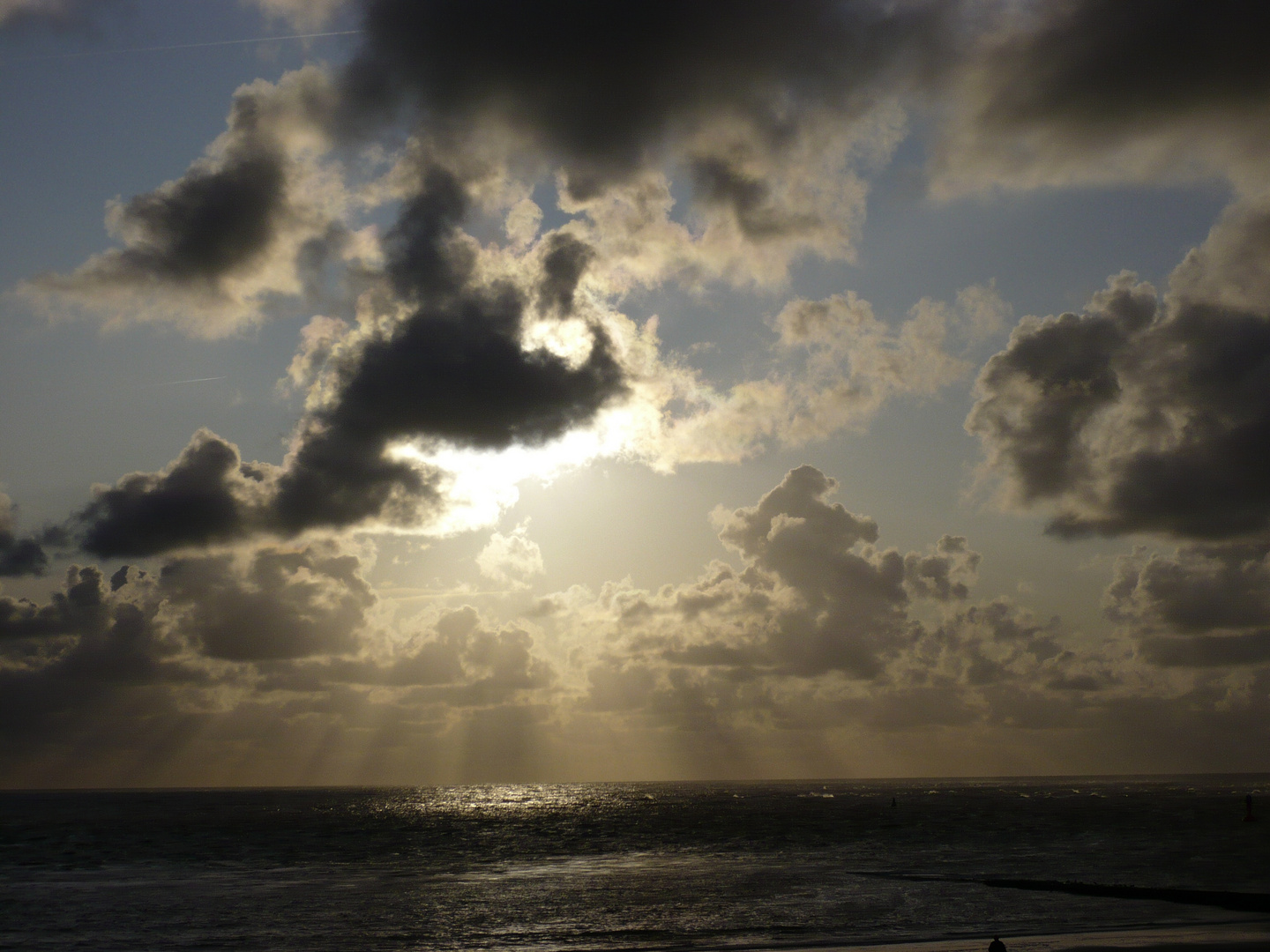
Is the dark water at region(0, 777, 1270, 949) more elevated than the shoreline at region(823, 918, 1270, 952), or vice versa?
the shoreline at region(823, 918, 1270, 952)

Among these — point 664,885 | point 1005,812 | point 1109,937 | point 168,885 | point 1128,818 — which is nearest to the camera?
point 1109,937

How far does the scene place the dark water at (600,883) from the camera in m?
49.2

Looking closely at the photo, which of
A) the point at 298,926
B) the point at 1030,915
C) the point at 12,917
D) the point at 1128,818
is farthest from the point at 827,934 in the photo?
the point at 1128,818

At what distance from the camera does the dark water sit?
49.2 meters

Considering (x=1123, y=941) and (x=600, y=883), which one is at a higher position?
(x=1123, y=941)

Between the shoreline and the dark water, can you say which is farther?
the dark water

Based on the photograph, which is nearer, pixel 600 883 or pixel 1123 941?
pixel 1123 941

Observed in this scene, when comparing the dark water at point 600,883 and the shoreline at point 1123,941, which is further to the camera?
the dark water at point 600,883

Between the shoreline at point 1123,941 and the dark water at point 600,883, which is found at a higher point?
the shoreline at point 1123,941

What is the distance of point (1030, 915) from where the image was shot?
51188 mm

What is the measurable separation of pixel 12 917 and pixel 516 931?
1327 inches

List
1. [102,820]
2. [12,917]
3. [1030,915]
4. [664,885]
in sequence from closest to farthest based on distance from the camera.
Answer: [1030,915] < [12,917] < [664,885] < [102,820]

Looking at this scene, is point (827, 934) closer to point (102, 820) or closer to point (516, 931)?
point (516, 931)

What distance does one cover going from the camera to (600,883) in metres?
70.0
